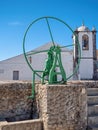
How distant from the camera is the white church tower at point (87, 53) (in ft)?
69.3

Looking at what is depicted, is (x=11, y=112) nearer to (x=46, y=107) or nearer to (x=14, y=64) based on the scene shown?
(x=46, y=107)

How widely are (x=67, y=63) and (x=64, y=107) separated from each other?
1661cm

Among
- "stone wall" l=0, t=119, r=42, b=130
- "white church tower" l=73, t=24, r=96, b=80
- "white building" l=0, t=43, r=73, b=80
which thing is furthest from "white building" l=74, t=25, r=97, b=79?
"stone wall" l=0, t=119, r=42, b=130

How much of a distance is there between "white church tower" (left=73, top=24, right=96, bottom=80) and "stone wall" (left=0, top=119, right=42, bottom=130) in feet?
54.4

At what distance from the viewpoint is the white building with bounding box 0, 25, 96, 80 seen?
21.1 meters

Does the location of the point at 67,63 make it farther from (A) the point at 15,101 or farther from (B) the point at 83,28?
(A) the point at 15,101

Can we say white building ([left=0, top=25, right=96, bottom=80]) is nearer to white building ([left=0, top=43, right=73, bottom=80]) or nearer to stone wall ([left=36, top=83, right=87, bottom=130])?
white building ([left=0, top=43, right=73, bottom=80])

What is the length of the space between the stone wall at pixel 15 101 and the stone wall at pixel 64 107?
886 millimetres

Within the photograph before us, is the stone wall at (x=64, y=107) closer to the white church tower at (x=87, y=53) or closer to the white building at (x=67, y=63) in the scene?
the white building at (x=67, y=63)

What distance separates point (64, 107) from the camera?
4.67 metres

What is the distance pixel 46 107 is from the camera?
460 cm

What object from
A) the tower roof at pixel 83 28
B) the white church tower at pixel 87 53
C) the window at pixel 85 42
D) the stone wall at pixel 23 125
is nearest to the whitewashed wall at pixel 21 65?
the white church tower at pixel 87 53

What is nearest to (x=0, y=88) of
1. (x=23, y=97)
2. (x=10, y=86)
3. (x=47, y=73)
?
(x=10, y=86)

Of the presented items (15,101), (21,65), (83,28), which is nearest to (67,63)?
(83,28)
